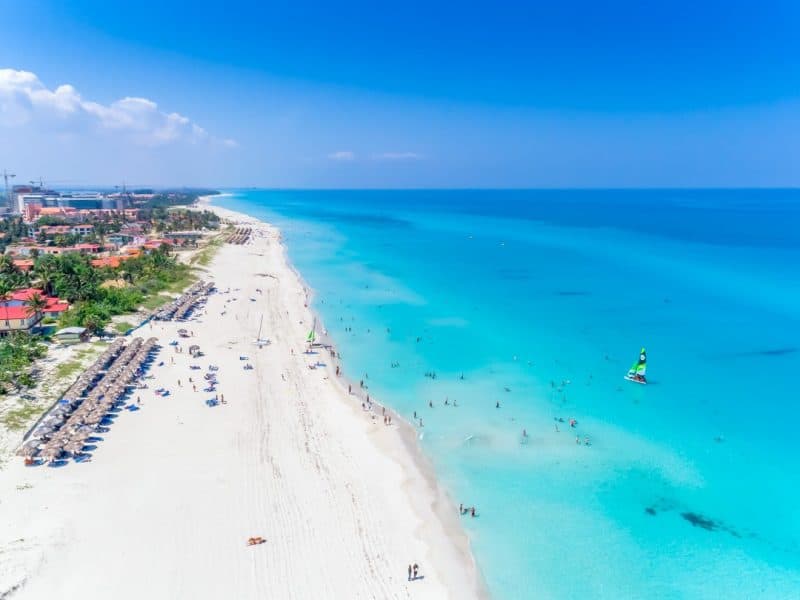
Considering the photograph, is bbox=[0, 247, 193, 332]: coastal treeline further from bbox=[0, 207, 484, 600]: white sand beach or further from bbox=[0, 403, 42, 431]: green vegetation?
bbox=[0, 207, 484, 600]: white sand beach

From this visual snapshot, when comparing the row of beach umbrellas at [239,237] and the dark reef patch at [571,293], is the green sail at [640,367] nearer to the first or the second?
the dark reef patch at [571,293]

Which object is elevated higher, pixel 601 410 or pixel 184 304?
pixel 184 304

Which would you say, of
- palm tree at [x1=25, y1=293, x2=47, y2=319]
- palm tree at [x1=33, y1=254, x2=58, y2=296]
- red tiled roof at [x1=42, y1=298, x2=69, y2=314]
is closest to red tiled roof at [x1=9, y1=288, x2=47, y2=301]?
palm tree at [x1=25, y1=293, x2=47, y2=319]

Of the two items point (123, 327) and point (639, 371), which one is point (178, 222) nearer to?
point (123, 327)

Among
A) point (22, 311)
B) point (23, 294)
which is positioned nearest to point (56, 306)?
point (22, 311)

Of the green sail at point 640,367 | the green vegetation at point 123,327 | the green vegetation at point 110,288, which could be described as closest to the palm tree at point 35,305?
the green vegetation at point 110,288

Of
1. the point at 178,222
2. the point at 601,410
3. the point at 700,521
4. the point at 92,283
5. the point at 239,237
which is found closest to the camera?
the point at 700,521

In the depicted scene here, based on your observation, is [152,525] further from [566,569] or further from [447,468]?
[566,569]
